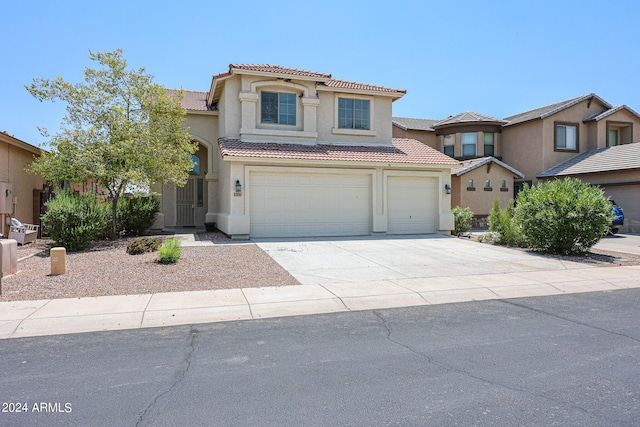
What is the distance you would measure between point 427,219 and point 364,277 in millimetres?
9821

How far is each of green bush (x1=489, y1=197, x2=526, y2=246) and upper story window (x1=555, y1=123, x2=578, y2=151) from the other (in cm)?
1471

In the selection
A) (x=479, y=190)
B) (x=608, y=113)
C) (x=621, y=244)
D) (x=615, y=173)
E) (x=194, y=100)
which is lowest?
(x=621, y=244)

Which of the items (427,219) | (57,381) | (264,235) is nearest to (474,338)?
(57,381)

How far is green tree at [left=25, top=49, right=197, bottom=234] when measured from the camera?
44.4ft

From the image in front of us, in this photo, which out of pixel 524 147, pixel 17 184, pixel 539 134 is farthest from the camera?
pixel 524 147

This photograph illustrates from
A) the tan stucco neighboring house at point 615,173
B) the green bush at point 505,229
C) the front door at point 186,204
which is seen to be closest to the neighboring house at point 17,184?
the front door at point 186,204

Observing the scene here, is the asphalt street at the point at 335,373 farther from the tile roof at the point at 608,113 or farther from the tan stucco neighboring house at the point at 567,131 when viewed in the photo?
the tile roof at the point at 608,113

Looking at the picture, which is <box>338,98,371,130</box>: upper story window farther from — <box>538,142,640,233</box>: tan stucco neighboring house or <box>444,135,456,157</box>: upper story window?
<box>538,142,640,233</box>: tan stucco neighboring house

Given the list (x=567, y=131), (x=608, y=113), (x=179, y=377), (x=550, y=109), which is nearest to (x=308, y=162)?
(x=179, y=377)

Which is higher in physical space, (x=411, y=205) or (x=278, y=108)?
(x=278, y=108)

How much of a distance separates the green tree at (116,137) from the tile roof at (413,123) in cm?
1820

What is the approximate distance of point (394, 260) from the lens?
11547 millimetres

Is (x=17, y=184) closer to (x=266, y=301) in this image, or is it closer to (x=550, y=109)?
(x=266, y=301)

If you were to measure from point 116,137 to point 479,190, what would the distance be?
63.8 ft
